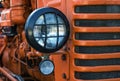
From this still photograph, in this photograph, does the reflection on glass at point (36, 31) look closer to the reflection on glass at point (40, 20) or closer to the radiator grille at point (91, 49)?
the reflection on glass at point (40, 20)

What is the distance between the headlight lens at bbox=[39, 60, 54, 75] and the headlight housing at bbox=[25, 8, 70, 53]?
12.5 inches

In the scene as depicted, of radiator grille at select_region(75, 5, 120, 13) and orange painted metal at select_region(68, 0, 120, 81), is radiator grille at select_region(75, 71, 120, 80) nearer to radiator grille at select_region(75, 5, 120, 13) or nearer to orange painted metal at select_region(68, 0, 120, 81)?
orange painted metal at select_region(68, 0, 120, 81)

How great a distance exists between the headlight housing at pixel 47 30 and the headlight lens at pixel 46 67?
0.32 meters

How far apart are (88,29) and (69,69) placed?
432mm

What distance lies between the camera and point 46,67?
134 inches

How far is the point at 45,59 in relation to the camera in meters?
3.37

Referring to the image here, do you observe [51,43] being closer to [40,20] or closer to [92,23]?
[40,20]

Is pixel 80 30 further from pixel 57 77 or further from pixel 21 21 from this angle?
pixel 21 21

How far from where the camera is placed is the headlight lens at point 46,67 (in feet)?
11.0

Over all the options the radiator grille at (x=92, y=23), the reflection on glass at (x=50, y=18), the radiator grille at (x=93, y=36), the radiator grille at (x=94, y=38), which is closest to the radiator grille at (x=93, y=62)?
the radiator grille at (x=94, y=38)

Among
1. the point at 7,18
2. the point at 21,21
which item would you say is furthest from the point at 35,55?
the point at 7,18

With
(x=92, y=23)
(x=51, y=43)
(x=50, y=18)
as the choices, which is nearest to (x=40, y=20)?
(x=50, y=18)

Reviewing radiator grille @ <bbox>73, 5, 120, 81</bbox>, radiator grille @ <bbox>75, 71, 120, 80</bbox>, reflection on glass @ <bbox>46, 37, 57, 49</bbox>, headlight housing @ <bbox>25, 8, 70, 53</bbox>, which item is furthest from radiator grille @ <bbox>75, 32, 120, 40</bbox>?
radiator grille @ <bbox>75, 71, 120, 80</bbox>

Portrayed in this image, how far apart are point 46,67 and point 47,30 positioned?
0.50 metres
